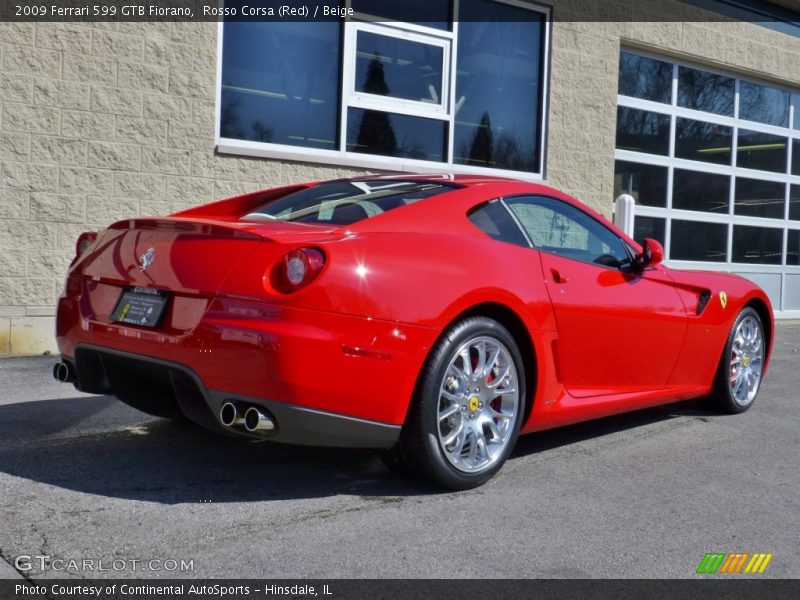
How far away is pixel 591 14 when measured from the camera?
10672mm

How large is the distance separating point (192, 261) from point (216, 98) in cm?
484

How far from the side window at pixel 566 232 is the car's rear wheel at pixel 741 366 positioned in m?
1.21

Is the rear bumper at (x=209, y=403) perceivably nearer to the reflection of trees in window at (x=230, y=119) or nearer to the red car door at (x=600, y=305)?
the red car door at (x=600, y=305)

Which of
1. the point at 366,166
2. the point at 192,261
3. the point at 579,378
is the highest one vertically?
the point at 366,166

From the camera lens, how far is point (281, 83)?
8539mm

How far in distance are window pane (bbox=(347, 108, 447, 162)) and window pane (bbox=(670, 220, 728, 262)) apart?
4.06m

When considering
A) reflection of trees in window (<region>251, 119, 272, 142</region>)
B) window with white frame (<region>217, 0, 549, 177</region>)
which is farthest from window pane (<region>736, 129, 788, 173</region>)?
reflection of trees in window (<region>251, 119, 272, 142</region>)

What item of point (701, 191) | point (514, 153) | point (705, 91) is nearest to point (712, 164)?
point (701, 191)

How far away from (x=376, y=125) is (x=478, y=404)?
5648mm

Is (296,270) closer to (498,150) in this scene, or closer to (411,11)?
(411,11)

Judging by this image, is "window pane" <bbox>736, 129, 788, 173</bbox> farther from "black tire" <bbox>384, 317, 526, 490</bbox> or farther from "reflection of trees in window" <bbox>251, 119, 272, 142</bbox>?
"black tire" <bbox>384, 317, 526, 490</bbox>

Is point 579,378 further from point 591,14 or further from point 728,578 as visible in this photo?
point 591,14

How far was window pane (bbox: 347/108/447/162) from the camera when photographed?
896 cm

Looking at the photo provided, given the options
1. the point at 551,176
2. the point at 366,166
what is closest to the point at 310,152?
the point at 366,166
